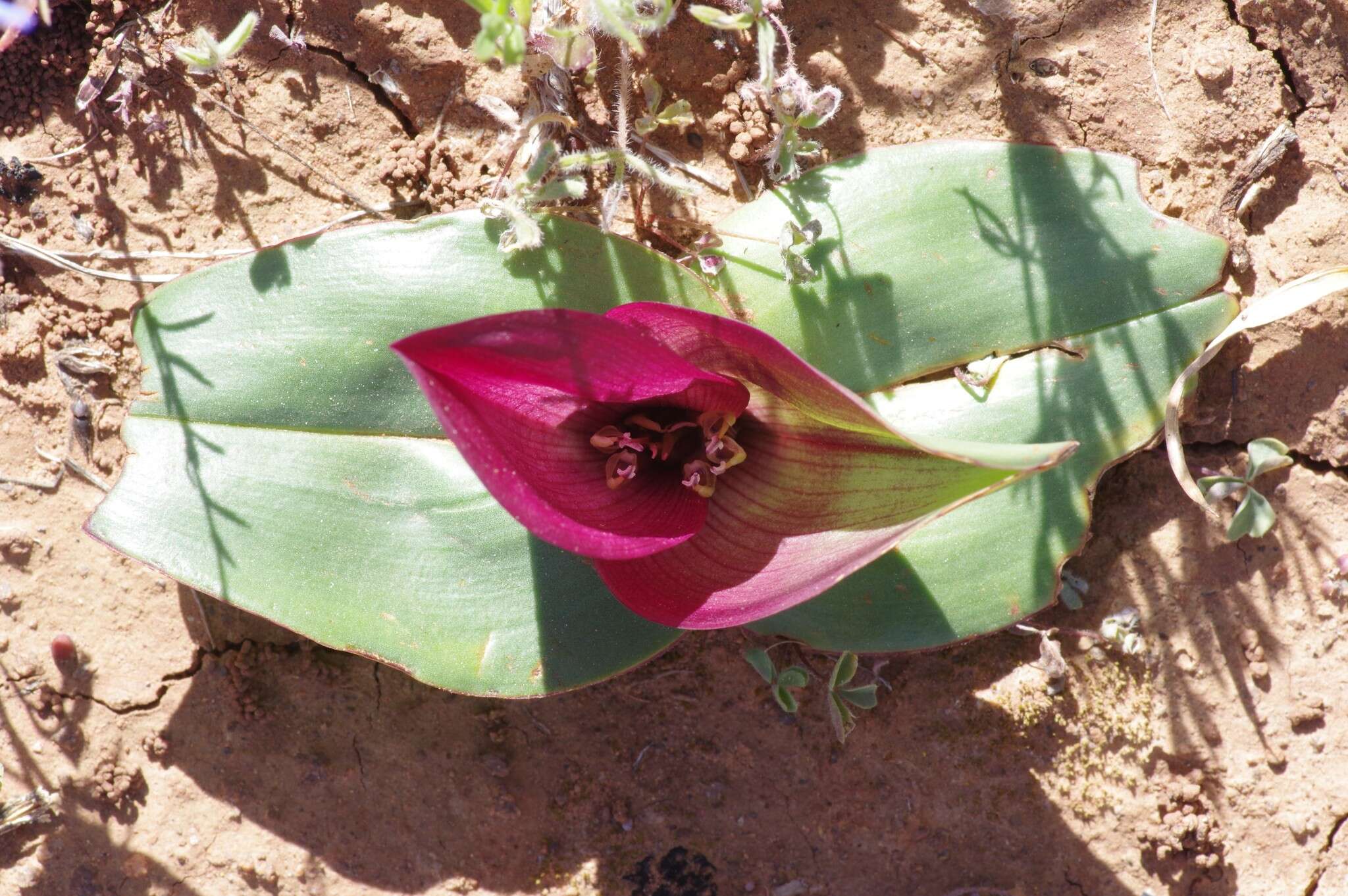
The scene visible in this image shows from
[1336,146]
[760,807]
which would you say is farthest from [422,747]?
[1336,146]

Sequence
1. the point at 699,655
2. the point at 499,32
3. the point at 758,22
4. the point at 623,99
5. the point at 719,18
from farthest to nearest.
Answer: the point at 699,655 < the point at 623,99 < the point at 758,22 < the point at 719,18 < the point at 499,32

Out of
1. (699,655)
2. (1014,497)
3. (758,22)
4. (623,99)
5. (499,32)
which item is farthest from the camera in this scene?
(699,655)

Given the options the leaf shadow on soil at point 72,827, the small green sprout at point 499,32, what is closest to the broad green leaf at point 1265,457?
the small green sprout at point 499,32

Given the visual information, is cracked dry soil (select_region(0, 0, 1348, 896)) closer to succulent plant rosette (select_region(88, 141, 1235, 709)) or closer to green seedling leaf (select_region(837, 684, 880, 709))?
green seedling leaf (select_region(837, 684, 880, 709))

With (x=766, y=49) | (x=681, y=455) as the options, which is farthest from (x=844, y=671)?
(x=766, y=49)

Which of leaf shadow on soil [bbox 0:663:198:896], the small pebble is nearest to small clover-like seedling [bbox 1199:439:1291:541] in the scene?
leaf shadow on soil [bbox 0:663:198:896]

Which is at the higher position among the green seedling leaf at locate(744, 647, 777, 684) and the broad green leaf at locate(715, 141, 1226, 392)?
the broad green leaf at locate(715, 141, 1226, 392)

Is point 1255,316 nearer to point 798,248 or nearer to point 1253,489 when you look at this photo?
point 1253,489
